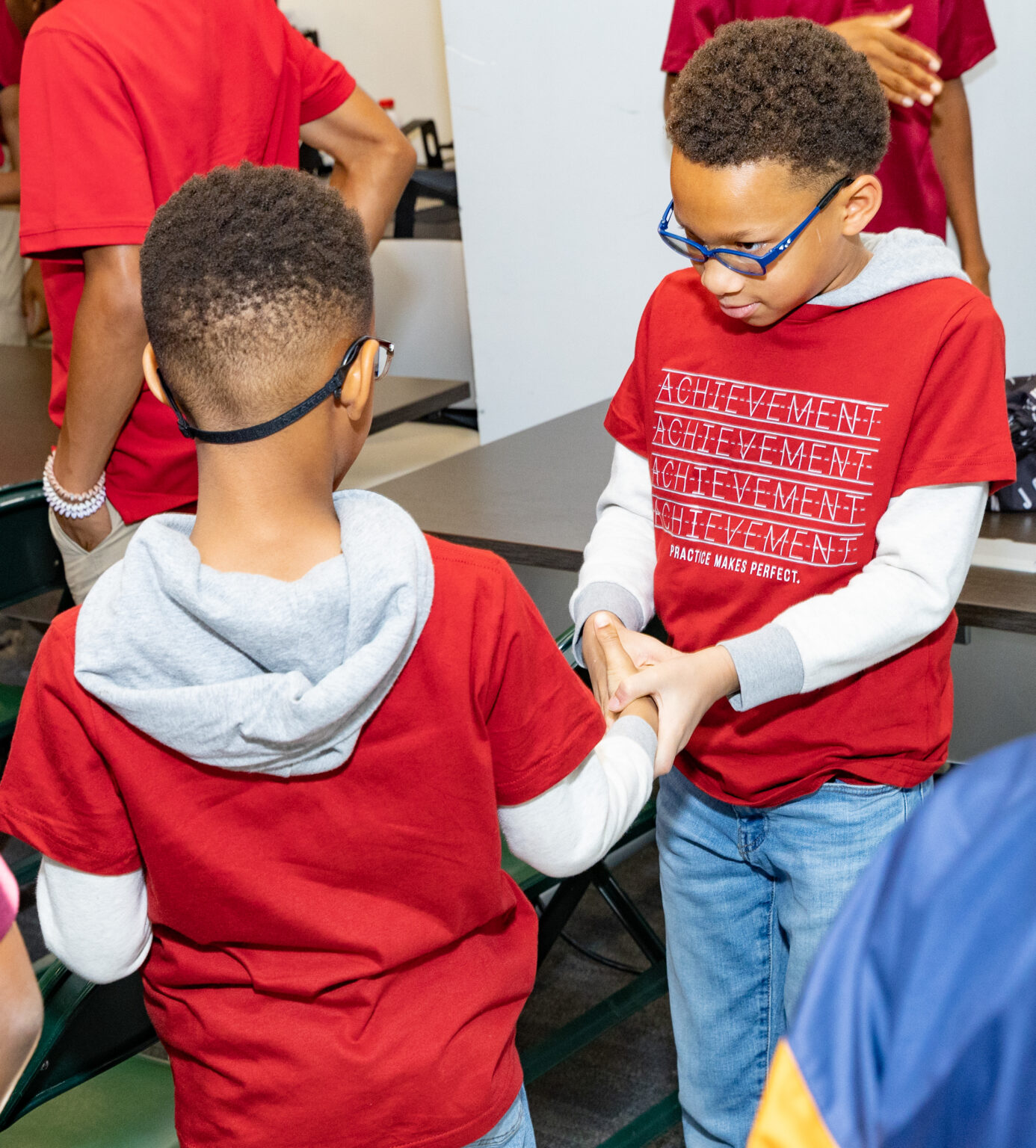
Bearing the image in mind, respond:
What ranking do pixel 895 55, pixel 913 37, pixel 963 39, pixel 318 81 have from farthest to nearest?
pixel 963 39
pixel 913 37
pixel 895 55
pixel 318 81

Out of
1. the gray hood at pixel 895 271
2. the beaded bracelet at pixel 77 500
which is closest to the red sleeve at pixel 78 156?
the beaded bracelet at pixel 77 500

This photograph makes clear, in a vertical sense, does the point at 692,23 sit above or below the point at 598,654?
above

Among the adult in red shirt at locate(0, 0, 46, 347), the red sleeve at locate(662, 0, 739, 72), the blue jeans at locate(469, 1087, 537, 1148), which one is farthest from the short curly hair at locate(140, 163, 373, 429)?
the adult in red shirt at locate(0, 0, 46, 347)

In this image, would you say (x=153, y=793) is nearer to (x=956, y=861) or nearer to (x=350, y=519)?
(x=350, y=519)

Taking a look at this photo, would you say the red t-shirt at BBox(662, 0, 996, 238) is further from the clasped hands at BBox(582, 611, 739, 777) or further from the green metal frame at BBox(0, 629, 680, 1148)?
the clasped hands at BBox(582, 611, 739, 777)

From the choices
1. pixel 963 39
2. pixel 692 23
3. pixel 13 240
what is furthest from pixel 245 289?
pixel 13 240

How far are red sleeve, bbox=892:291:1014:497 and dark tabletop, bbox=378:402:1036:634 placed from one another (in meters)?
0.37

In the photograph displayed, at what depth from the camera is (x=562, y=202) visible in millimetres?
2986

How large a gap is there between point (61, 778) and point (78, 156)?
0.91 metres

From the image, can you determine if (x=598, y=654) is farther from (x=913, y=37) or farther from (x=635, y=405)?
(x=913, y=37)

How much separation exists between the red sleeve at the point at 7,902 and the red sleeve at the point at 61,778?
0.60ft

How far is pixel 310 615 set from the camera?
2.62 ft

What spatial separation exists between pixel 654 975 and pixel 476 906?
836 millimetres

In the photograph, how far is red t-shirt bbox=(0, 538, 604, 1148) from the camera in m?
0.84
